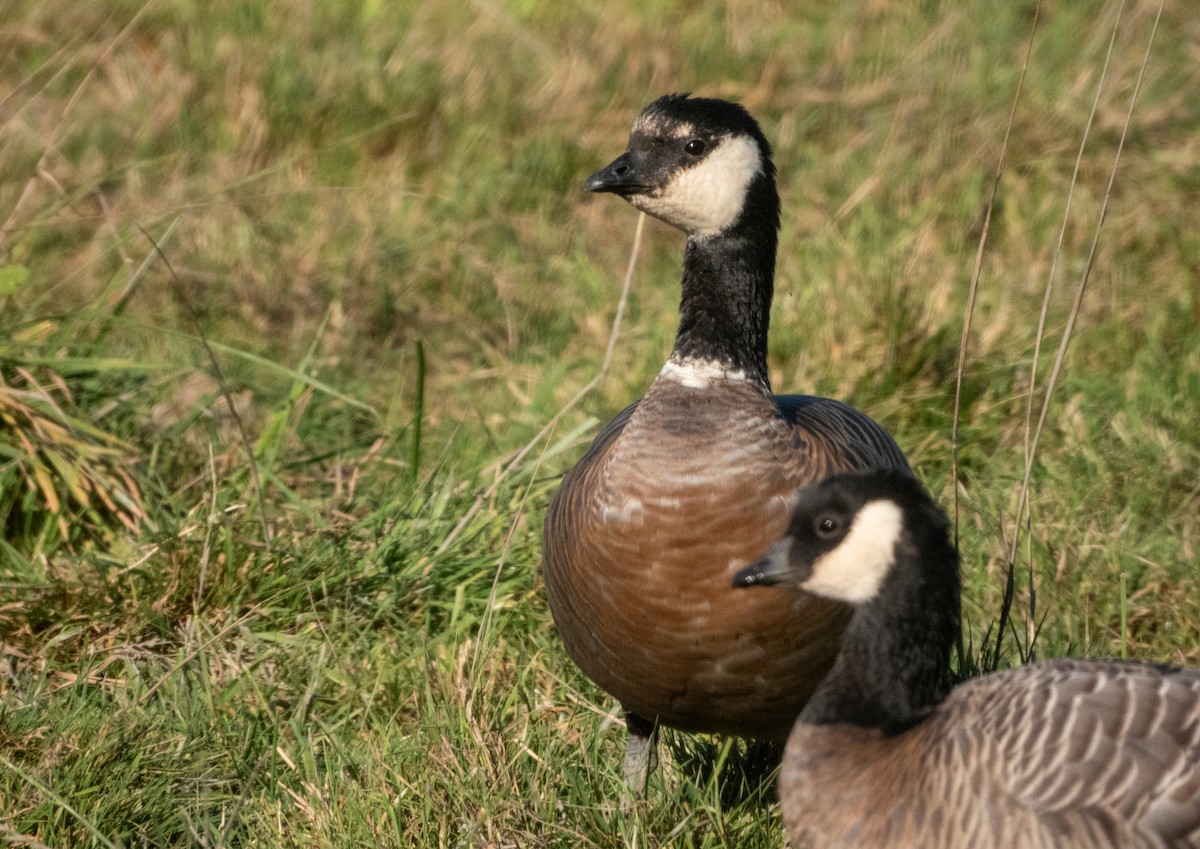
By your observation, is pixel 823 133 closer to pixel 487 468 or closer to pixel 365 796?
pixel 487 468

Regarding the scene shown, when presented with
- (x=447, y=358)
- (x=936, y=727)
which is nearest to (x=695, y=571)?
(x=936, y=727)

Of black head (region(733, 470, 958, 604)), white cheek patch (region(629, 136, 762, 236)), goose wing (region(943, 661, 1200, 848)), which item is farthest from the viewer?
white cheek patch (region(629, 136, 762, 236))

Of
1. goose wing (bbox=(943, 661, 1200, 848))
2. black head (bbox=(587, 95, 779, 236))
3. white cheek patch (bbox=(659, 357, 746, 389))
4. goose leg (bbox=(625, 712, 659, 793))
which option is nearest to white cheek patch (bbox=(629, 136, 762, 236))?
black head (bbox=(587, 95, 779, 236))

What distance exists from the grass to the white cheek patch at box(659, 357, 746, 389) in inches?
35.2

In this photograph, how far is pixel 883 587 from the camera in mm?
3303

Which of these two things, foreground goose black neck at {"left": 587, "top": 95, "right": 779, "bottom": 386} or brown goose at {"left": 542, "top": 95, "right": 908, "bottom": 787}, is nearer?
brown goose at {"left": 542, "top": 95, "right": 908, "bottom": 787}

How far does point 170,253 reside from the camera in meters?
6.64

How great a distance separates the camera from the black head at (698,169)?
13.7 feet

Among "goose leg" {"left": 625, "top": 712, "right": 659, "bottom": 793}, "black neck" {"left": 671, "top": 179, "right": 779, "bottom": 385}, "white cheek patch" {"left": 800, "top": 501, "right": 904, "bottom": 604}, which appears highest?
"black neck" {"left": 671, "top": 179, "right": 779, "bottom": 385}

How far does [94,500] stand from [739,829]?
7.86 feet

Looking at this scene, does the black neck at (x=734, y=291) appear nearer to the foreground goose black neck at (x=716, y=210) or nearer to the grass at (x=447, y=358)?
the foreground goose black neck at (x=716, y=210)

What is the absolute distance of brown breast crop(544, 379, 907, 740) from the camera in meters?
3.66

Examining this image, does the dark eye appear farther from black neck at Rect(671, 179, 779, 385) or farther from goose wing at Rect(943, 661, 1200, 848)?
black neck at Rect(671, 179, 779, 385)

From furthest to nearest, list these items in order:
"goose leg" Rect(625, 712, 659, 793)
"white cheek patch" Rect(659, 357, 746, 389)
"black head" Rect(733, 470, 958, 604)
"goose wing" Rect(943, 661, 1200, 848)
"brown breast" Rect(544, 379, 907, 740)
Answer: "white cheek patch" Rect(659, 357, 746, 389)
"goose leg" Rect(625, 712, 659, 793)
"brown breast" Rect(544, 379, 907, 740)
"black head" Rect(733, 470, 958, 604)
"goose wing" Rect(943, 661, 1200, 848)
